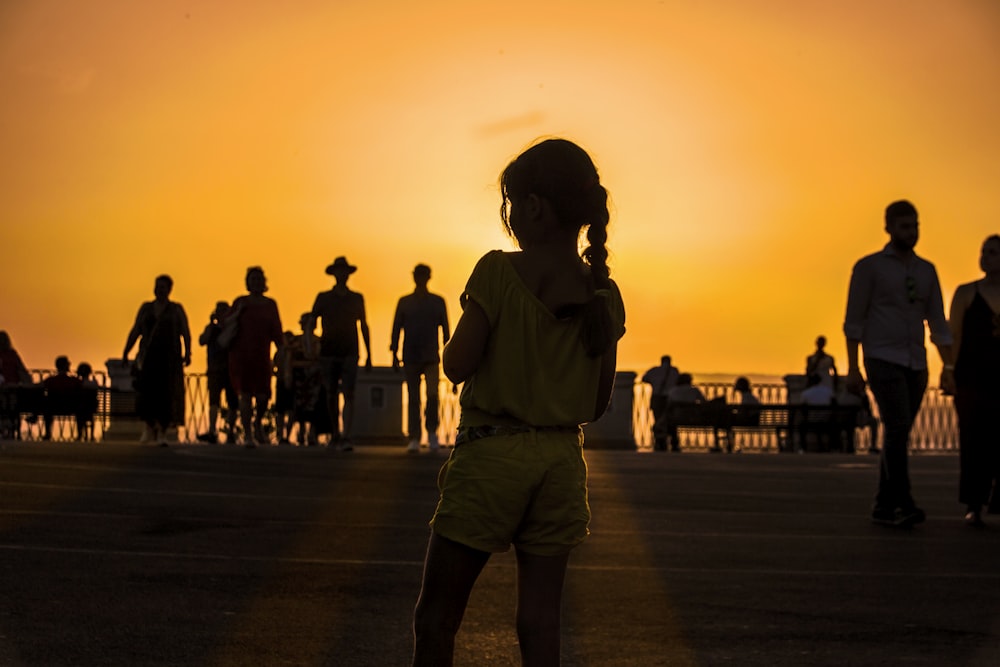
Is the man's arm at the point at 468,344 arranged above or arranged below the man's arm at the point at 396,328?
below

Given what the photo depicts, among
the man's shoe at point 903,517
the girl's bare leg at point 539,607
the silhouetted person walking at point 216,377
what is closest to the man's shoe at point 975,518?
the man's shoe at point 903,517

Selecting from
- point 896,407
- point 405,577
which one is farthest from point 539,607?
point 896,407

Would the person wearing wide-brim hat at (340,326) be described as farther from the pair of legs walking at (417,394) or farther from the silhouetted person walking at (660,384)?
the silhouetted person walking at (660,384)

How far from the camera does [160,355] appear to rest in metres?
21.2

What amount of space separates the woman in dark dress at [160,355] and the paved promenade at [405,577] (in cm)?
451

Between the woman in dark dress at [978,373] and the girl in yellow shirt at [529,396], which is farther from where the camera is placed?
the woman in dark dress at [978,373]

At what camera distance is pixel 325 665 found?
6789mm

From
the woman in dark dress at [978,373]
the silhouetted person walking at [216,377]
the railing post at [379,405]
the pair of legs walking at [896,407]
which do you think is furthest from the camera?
the railing post at [379,405]

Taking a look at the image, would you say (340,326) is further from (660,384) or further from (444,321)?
(660,384)

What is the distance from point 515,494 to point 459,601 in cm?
29

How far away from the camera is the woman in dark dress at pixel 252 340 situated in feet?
73.2

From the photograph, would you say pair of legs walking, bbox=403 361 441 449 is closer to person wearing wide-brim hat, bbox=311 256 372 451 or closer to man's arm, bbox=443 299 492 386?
person wearing wide-brim hat, bbox=311 256 372 451

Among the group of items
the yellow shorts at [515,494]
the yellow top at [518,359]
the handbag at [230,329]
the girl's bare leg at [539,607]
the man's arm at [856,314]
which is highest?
the handbag at [230,329]

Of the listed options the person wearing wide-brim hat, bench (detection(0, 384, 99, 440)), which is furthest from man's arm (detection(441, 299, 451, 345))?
bench (detection(0, 384, 99, 440))
